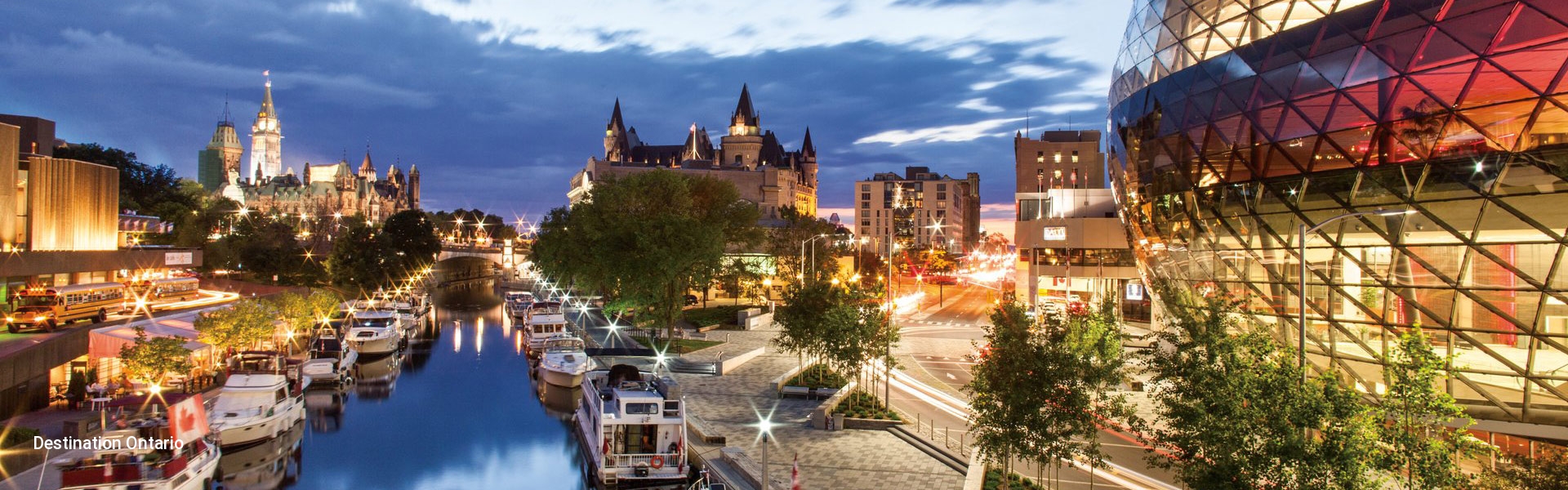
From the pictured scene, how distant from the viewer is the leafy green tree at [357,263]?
10044 cm

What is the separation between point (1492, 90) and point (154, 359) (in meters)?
45.2

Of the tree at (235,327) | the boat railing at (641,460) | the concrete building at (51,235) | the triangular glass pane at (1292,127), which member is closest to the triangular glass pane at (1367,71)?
the triangular glass pane at (1292,127)

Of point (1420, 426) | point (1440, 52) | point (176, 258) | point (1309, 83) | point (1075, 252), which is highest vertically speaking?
point (1440, 52)

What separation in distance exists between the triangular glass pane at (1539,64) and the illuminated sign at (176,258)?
76.2 meters

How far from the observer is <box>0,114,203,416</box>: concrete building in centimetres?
3697

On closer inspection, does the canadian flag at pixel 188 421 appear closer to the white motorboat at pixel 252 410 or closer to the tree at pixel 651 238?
the white motorboat at pixel 252 410

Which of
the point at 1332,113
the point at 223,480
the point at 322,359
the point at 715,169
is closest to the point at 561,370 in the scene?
the point at 322,359

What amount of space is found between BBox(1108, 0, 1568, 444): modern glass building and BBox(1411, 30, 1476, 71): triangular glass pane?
5 cm

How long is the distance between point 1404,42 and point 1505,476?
43.9 feet

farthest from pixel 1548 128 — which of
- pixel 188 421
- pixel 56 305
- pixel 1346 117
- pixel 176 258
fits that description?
pixel 176 258

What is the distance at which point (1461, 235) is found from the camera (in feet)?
71.8

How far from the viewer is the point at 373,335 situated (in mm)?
58344

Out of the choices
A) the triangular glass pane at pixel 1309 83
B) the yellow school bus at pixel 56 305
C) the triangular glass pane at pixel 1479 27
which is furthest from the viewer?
the yellow school bus at pixel 56 305

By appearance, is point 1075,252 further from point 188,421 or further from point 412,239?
point 412,239
